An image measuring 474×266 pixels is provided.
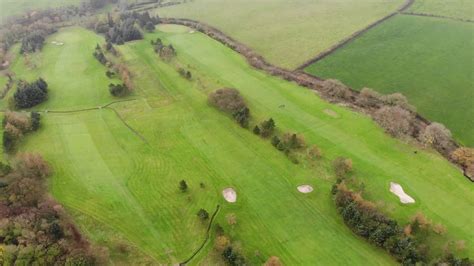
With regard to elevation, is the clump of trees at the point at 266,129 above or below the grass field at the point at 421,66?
below

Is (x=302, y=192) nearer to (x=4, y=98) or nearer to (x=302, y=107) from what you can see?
(x=302, y=107)

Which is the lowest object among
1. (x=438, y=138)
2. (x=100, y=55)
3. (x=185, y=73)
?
(x=185, y=73)

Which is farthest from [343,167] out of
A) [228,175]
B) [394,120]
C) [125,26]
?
[125,26]

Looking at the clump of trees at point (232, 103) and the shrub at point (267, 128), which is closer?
the shrub at point (267, 128)

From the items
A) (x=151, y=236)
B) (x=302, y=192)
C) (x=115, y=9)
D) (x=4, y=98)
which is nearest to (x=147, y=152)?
(x=151, y=236)

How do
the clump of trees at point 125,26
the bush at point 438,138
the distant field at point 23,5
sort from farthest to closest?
1. the distant field at point 23,5
2. the clump of trees at point 125,26
3. the bush at point 438,138

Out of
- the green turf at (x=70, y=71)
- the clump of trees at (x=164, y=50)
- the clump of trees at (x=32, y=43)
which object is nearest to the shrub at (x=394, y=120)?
the clump of trees at (x=164, y=50)

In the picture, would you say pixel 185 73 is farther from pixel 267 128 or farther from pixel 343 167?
pixel 343 167

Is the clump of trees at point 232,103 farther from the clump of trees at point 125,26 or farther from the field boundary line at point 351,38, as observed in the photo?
the clump of trees at point 125,26
